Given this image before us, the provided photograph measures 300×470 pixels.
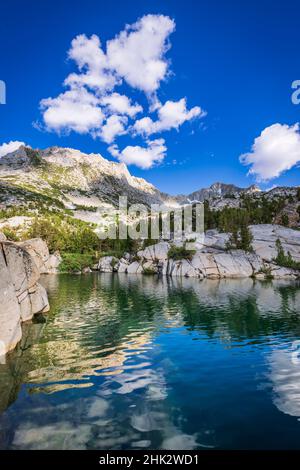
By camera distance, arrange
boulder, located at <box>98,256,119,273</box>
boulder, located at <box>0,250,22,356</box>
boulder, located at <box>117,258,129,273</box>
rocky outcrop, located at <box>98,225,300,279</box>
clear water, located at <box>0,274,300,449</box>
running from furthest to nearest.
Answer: boulder, located at <box>98,256,119,273</box> < boulder, located at <box>117,258,129,273</box> < rocky outcrop, located at <box>98,225,300,279</box> < boulder, located at <box>0,250,22,356</box> < clear water, located at <box>0,274,300,449</box>

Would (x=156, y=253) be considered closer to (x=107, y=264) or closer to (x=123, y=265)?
(x=123, y=265)

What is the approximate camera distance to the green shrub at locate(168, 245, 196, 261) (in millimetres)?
108856

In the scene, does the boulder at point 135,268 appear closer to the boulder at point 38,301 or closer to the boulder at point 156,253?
the boulder at point 156,253

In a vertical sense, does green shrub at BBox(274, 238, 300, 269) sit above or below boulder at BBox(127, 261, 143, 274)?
above

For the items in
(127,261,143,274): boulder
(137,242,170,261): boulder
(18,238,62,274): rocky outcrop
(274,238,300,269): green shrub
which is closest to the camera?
(274,238,300,269): green shrub

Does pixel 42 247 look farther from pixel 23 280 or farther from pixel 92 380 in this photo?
pixel 92 380

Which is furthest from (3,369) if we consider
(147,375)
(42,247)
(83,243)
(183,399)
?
(83,243)

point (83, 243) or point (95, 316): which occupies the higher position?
point (83, 243)

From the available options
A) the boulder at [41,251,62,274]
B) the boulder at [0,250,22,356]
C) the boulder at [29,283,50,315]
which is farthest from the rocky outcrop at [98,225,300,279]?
the boulder at [0,250,22,356]

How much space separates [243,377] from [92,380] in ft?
32.4

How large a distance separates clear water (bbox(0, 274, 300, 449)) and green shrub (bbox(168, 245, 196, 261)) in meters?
73.1

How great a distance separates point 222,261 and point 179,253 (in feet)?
54.0

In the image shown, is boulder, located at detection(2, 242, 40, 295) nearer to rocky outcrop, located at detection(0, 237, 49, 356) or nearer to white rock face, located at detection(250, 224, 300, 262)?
rocky outcrop, located at detection(0, 237, 49, 356)
